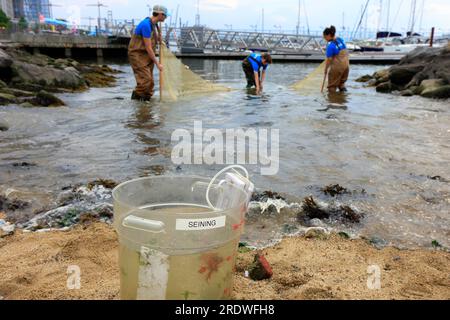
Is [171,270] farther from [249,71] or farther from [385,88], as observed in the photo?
[385,88]

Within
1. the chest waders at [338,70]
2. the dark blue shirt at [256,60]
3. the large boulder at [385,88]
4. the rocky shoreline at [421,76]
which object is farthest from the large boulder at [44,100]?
the large boulder at [385,88]

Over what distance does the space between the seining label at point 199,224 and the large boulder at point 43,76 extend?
502 inches

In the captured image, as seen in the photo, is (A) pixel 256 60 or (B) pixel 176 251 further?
(A) pixel 256 60

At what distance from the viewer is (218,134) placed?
8.04 metres

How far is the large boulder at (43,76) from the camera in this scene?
13194mm

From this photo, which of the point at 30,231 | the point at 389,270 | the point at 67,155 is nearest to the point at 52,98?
the point at 67,155

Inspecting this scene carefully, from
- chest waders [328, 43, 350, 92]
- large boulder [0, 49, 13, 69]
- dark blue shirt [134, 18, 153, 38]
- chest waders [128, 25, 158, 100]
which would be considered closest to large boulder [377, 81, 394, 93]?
chest waders [328, 43, 350, 92]

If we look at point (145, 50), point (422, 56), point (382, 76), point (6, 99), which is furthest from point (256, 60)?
point (422, 56)

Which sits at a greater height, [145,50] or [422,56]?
[145,50]

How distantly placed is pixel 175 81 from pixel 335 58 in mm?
5564

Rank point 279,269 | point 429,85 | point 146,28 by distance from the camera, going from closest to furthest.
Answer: point 279,269 → point 146,28 → point 429,85

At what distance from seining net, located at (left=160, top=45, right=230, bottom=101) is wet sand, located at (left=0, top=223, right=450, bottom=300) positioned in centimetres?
798

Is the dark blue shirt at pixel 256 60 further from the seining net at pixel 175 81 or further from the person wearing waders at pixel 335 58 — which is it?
the person wearing waders at pixel 335 58

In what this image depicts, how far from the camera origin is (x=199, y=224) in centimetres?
205
